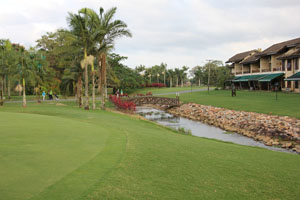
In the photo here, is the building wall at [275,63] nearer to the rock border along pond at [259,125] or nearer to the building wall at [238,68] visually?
the building wall at [238,68]

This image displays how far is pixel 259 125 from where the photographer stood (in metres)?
23.5

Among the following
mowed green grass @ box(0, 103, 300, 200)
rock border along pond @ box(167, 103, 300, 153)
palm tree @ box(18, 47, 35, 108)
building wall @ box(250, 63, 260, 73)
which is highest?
building wall @ box(250, 63, 260, 73)

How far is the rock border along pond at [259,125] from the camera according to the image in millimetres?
19266

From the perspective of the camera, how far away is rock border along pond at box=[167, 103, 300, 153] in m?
19.3

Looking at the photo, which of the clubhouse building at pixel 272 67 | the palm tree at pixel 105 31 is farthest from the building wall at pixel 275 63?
the palm tree at pixel 105 31

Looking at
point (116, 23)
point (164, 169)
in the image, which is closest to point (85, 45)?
point (116, 23)

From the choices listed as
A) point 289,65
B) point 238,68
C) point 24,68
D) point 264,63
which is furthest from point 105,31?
point 238,68

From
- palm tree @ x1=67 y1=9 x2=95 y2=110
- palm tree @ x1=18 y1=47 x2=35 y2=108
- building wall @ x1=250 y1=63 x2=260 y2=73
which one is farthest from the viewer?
building wall @ x1=250 y1=63 x2=260 y2=73

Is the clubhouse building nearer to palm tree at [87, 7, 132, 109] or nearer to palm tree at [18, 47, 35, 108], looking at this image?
palm tree at [87, 7, 132, 109]

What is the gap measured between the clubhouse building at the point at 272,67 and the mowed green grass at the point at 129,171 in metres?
34.3

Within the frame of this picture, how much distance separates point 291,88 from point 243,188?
43684mm

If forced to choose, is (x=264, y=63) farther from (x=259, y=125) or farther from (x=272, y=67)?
(x=259, y=125)

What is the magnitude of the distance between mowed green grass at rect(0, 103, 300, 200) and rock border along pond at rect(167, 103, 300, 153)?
1033 cm

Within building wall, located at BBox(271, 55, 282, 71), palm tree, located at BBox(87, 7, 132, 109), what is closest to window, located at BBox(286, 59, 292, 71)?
building wall, located at BBox(271, 55, 282, 71)
